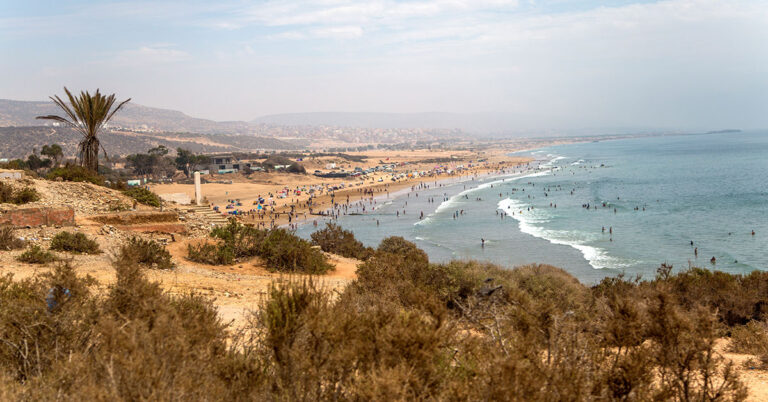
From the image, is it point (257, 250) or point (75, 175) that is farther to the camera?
point (75, 175)

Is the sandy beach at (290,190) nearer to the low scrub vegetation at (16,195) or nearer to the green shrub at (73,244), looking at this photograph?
the low scrub vegetation at (16,195)

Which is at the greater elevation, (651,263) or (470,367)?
(470,367)

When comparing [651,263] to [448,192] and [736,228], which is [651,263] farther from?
[448,192]

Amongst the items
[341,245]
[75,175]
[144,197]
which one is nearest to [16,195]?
[144,197]

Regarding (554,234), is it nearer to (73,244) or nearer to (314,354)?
(73,244)

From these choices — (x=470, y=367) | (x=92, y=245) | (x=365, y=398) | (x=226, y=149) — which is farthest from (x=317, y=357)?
(x=226, y=149)

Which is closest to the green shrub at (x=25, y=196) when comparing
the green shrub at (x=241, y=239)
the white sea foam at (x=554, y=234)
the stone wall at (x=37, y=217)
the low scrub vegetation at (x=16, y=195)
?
the low scrub vegetation at (x=16, y=195)
